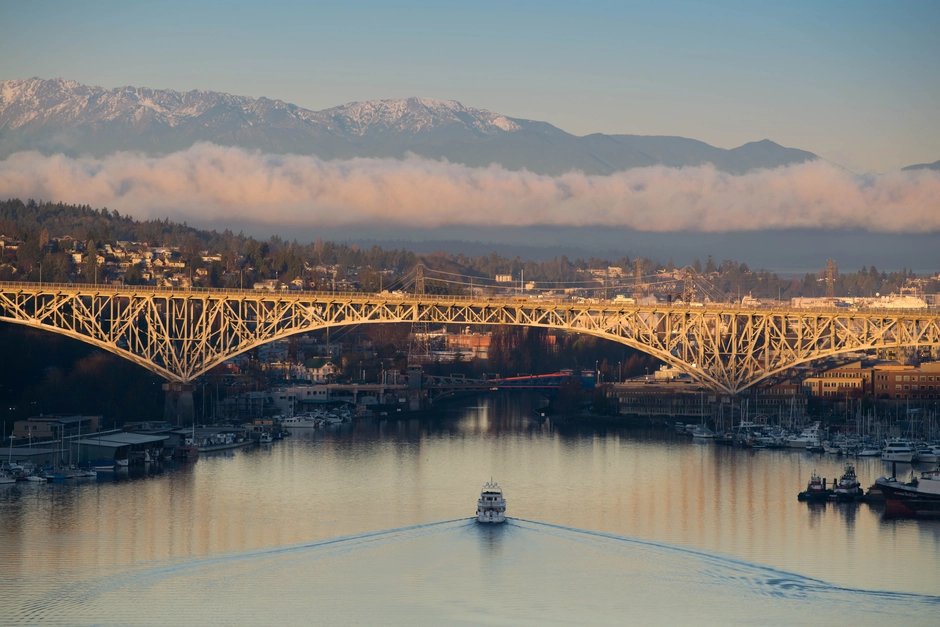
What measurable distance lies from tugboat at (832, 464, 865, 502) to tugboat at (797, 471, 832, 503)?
0.93ft

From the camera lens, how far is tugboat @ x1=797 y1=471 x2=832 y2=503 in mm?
47188

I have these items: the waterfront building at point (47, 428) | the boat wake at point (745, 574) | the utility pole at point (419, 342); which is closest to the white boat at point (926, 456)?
the boat wake at point (745, 574)

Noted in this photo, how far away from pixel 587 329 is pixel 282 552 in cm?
4152

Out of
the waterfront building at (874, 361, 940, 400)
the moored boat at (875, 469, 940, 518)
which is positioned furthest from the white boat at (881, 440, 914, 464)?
the waterfront building at (874, 361, 940, 400)

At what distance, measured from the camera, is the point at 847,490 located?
47.8 m

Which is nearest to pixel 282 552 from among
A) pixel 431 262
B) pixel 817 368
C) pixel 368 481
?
pixel 368 481

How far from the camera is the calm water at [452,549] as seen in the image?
3123 centimetres

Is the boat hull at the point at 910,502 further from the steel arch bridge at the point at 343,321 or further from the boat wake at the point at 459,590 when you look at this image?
the steel arch bridge at the point at 343,321

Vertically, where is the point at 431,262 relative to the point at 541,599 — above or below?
above

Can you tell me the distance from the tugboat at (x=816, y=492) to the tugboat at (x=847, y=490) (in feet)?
0.93

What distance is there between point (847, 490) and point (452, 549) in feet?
54.0

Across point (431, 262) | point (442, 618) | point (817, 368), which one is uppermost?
point (431, 262)

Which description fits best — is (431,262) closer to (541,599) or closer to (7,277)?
(7,277)

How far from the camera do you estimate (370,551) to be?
36.7 metres
